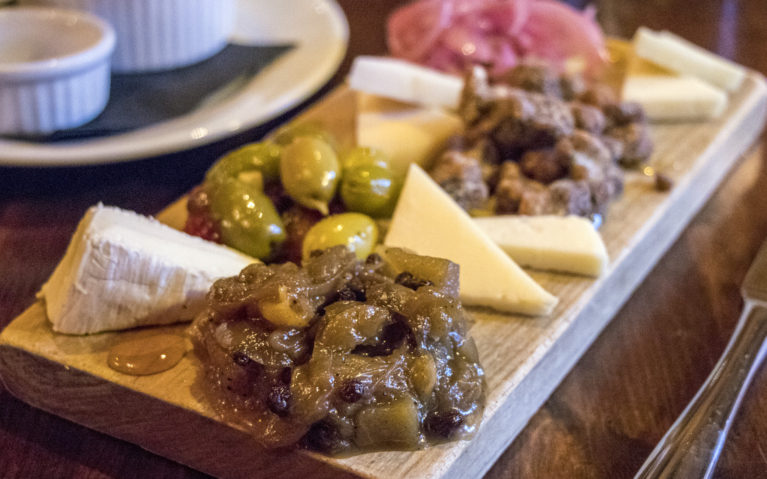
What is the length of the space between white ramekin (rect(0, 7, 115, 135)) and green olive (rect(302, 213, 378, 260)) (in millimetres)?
944

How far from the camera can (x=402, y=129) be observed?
1.99m

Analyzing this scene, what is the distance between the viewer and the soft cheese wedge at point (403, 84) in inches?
81.6

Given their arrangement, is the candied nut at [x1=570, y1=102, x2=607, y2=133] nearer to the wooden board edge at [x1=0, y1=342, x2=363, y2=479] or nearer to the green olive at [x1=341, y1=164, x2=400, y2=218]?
the green olive at [x1=341, y1=164, x2=400, y2=218]

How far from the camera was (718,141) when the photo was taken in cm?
211

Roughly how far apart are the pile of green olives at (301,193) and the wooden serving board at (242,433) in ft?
0.66

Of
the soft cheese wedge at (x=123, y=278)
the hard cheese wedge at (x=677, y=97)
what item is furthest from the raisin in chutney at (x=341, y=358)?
the hard cheese wedge at (x=677, y=97)

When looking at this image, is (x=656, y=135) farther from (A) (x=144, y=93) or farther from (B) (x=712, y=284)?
(A) (x=144, y=93)

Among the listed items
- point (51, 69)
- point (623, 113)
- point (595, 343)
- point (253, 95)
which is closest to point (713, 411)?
point (595, 343)

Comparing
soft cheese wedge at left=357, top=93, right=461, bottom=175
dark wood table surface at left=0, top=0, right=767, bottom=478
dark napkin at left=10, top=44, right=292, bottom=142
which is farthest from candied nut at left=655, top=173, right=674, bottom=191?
dark napkin at left=10, top=44, right=292, bottom=142

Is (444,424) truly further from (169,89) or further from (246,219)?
(169,89)

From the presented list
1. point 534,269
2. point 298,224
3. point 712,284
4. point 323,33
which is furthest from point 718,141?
point 323,33

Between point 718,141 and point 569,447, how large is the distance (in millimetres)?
1195

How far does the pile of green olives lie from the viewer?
1534 mm

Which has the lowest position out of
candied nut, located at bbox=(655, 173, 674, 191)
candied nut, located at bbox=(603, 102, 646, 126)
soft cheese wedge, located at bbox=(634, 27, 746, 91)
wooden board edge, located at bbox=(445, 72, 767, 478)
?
wooden board edge, located at bbox=(445, 72, 767, 478)
